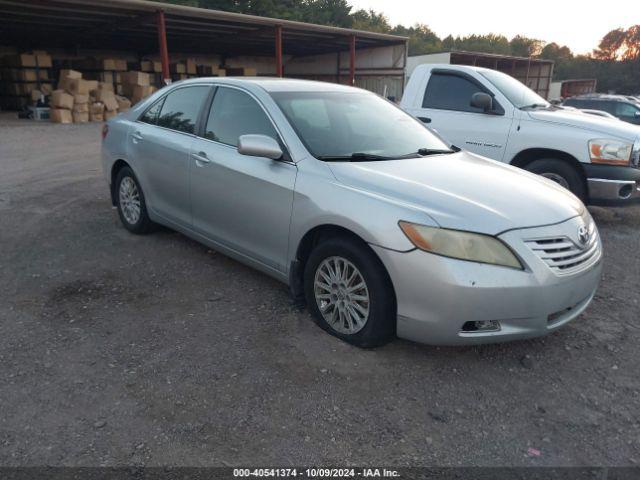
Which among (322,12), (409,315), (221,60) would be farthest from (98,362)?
(322,12)

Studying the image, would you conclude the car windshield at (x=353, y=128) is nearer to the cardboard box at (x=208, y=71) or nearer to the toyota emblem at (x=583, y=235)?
the toyota emblem at (x=583, y=235)

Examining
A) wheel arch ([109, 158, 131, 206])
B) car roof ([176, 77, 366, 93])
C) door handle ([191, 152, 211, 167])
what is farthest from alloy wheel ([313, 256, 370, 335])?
wheel arch ([109, 158, 131, 206])

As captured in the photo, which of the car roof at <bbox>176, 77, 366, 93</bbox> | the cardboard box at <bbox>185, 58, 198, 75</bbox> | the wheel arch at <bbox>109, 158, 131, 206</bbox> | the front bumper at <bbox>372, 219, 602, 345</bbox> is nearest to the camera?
the front bumper at <bbox>372, 219, 602, 345</bbox>

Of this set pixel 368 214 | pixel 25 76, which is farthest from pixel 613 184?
pixel 25 76

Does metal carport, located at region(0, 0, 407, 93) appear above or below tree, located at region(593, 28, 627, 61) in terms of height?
below

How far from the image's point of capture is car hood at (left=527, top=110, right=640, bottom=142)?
585cm

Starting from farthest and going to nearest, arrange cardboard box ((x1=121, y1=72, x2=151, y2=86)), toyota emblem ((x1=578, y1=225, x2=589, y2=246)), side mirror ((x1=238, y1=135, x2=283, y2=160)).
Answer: cardboard box ((x1=121, y1=72, x2=151, y2=86))
side mirror ((x1=238, y1=135, x2=283, y2=160))
toyota emblem ((x1=578, y1=225, x2=589, y2=246))

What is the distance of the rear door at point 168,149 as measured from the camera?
4.53 metres

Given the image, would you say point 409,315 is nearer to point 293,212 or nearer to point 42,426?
point 293,212

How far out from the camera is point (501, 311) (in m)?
2.84

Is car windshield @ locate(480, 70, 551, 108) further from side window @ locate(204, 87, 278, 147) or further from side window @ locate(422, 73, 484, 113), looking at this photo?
side window @ locate(204, 87, 278, 147)

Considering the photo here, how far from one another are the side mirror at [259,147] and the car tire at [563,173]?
4.00 meters

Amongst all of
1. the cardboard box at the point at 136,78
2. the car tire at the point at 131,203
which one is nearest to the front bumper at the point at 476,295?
the car tire at the point at 131,203

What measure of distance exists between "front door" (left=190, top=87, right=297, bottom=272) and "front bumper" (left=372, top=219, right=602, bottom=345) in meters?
0.95
